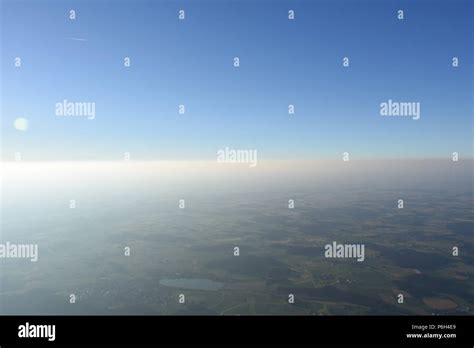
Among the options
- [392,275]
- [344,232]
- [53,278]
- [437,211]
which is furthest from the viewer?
[437,211]

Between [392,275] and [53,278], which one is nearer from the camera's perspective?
[392,275]

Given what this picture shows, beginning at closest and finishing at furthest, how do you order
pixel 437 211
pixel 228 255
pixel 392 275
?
pixel 392 275
pixel 228 255
pixel 437 211

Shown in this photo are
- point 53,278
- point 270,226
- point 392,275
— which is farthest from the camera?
point 270,226

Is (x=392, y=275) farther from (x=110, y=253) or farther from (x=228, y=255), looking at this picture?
(x=110, y=253)

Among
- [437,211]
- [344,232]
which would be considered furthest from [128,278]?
[437,211]
